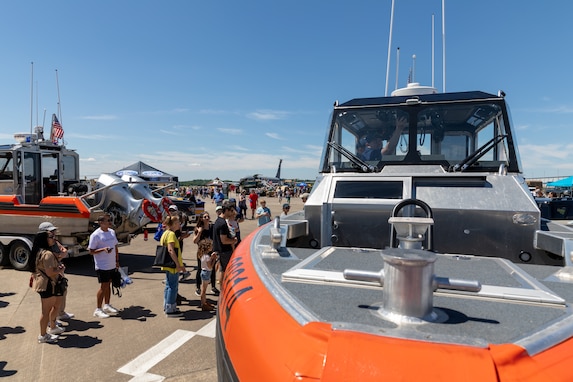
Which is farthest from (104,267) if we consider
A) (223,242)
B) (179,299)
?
(223,242)

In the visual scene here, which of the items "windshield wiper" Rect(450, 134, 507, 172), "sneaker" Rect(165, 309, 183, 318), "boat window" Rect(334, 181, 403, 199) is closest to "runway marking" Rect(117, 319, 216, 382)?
"sneaker" Rect(165, 309, 183, 318)

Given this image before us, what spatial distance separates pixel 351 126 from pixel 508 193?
175 cm

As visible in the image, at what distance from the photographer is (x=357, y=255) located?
2.49m

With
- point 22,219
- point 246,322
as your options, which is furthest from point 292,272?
point 22,219

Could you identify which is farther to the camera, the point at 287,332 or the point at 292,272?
the point at 292,272

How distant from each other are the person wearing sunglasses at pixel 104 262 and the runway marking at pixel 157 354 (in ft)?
4.62

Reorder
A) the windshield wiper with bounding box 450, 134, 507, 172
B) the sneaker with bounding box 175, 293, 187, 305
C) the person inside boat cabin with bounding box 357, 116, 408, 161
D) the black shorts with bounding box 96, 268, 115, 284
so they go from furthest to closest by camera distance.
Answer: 1. the sneaker with bounding box 175, 293, 187, 305
2. the black shorts with bounding box 96, 268, 115, 284
3. the person inside boat cabin with bounding box 357, 116, 408, 161
4. the windshield wiper with bounding box 450, 134, 507, 172

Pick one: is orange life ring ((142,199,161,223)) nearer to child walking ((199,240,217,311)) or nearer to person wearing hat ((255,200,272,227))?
person wearing hat ((255,200,272,227))

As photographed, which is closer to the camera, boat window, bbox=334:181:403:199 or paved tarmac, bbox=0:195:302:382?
boat window, bbox=334:181:403:199

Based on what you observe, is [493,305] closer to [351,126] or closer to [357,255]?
[357,255]

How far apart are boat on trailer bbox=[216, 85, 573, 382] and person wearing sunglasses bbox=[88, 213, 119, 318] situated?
3.51 metres

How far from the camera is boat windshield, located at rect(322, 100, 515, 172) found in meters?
3.66

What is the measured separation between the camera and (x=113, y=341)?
4383mm

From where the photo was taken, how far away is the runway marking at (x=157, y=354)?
3.53 metres
